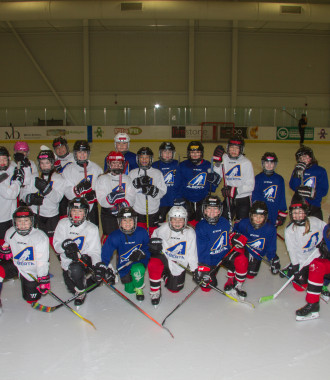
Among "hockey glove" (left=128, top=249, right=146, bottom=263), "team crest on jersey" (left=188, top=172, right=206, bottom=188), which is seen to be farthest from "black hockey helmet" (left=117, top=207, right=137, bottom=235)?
"team crest on jersey" (left=188, top=172, right=206, bottom=188)

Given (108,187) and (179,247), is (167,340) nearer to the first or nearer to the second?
(179,247)

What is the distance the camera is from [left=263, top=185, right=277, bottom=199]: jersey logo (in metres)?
4.09

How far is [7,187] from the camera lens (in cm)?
354

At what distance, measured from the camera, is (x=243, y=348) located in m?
2.49

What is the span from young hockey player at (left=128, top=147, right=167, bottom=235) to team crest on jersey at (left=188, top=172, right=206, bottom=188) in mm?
453

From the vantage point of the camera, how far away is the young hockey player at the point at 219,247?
3.20 m

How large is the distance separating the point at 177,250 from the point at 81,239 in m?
0.84

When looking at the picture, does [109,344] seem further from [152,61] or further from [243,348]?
[152,61]

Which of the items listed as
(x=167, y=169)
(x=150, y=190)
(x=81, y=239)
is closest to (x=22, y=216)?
(x=81, y=239)

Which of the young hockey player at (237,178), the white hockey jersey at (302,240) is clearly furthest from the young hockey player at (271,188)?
the white hockey jersey at (302,240)

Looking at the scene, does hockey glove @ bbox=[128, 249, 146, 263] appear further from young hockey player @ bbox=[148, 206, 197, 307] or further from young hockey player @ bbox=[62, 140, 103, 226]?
young hockey player @ bbox=[62, 140, 103, 226]

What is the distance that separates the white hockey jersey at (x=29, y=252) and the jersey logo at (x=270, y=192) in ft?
7.91

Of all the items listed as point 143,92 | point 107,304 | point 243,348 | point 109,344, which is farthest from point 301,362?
point 143,92

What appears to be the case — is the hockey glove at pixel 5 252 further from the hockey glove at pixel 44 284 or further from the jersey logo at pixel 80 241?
the jersey logo at pixel 80 241
